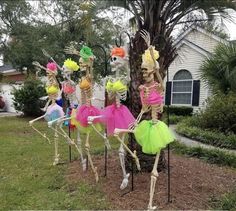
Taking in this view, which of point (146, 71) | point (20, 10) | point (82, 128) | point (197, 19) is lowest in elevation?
point (82, 128)

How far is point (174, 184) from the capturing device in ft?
19.6

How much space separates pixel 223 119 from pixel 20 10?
467 inches

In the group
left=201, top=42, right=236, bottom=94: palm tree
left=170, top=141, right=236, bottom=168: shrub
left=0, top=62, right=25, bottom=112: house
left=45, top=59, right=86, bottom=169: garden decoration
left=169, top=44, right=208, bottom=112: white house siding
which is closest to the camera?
left=45, top=59, right=86, bottom=169: garden decoration

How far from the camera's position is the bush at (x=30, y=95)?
62.4 feet

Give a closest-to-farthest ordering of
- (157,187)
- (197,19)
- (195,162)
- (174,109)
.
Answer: (157,187), (197,19), (195,162), (174,109)

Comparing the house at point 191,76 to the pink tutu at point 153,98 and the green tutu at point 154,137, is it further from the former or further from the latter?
the green tutu at point 154,137

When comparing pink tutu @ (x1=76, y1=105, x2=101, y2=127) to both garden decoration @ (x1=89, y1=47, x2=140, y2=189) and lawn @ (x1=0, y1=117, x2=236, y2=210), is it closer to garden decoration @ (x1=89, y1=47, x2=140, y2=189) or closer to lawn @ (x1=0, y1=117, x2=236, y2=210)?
garden decoration @ (x1=89, y1=47, x2=140, y2=189)

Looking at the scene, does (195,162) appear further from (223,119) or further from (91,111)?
(223,119)

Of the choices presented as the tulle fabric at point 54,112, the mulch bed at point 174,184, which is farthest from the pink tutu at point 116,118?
the tulle fabric at point 54,112

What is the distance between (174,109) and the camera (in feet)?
60.2

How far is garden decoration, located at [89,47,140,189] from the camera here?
18.1 feet

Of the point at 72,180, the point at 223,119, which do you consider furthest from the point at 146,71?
the point at 223,119

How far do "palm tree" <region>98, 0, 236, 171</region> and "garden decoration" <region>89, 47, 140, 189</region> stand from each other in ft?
2.53

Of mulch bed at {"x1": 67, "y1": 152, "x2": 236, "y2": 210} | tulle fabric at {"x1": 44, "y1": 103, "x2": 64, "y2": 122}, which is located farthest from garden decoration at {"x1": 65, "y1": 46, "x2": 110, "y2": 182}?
tulle fabric at {"x1": 44, "y1": 103, "x2": 64, "y2": 122}
